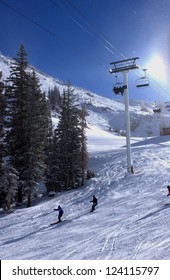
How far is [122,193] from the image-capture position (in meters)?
30.2

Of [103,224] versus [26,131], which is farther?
[26,131]

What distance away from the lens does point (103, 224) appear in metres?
21.1

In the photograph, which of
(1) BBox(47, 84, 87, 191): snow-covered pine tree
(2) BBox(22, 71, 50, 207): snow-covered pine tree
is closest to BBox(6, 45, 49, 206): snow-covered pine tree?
(2) BBox(22, 71, 50, 207): snow-covered pine tree

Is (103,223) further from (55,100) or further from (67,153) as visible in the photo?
(55,100)

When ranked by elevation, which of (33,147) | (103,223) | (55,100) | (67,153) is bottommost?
(103,223)

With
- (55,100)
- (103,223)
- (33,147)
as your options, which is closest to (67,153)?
(33,147)

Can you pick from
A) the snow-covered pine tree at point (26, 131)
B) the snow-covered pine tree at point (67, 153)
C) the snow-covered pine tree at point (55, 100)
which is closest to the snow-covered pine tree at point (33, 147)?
the snow-covered pine tree at point (26, 131)

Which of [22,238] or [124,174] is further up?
[124,174]

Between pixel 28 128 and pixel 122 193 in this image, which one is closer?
pixel 122 193

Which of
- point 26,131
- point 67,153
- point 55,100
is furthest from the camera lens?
point 55,100

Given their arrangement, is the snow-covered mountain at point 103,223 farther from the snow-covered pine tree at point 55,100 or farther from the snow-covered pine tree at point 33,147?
the snow-covered pine tree at point 55,100
